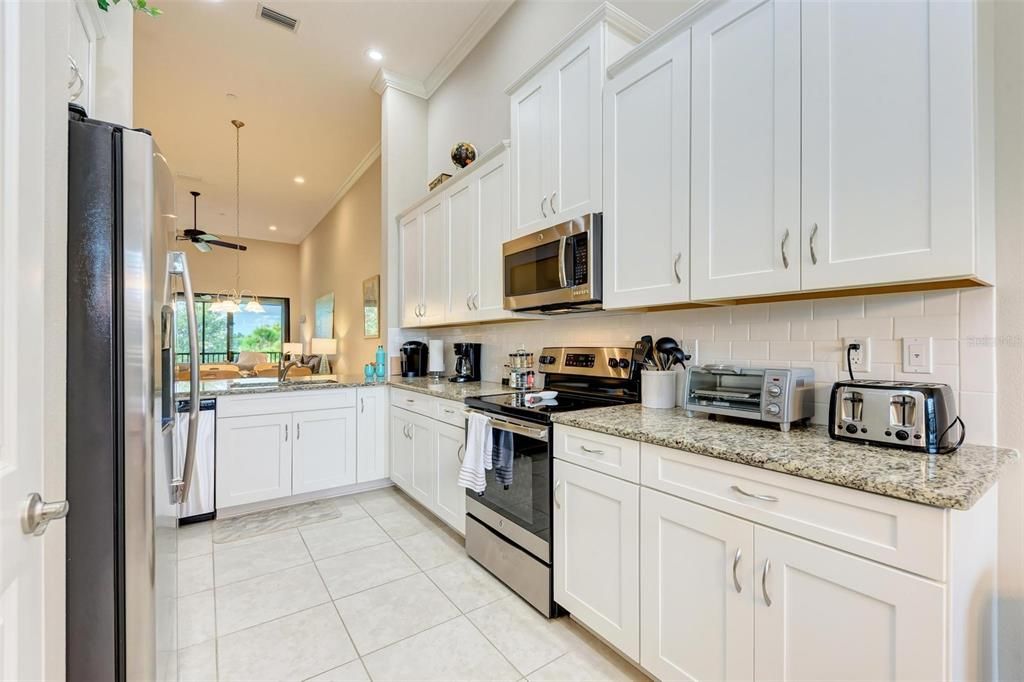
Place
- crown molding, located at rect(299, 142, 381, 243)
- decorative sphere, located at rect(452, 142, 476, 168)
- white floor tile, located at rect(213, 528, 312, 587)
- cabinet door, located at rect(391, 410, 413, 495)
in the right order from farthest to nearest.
Answer: crown molding, located at rect(299, 142, 381, 243) → decorative sphere, located at rect(452, 142, 476, 168) → cabinet door, located at rect(391, 410, 413, 495) → white floor tile, located at rect(213, 528, 312, 587)

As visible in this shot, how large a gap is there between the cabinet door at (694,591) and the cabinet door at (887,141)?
81 centimetres

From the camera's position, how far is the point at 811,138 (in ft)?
4.53

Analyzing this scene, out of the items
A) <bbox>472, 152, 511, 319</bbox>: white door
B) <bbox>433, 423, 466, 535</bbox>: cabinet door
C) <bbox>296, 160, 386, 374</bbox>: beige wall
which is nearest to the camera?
<bbox>433, 423, 466, 535</bbox>: cabinet door

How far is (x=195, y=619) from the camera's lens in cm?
197

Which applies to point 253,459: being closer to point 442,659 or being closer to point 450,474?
point 450,474

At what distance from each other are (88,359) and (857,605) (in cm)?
189

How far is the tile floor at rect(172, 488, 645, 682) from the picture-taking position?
1681 mm

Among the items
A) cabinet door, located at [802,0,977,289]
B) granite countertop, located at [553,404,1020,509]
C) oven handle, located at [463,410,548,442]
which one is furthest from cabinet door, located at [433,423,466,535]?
cabinet door, located at [802,0,977,289]

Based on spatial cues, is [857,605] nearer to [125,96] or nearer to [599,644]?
[599,644]

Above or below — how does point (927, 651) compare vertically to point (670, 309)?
below

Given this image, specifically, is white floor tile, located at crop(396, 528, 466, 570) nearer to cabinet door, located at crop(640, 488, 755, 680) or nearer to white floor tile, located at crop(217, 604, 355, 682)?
white floor tile, located at crop(217, 604, 355, 682)

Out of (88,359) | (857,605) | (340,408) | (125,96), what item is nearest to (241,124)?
(125,96)

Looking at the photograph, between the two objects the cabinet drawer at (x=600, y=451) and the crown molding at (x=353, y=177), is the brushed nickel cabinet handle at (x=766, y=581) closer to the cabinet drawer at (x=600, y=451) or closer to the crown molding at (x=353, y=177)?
the cabinet drawer at (x=600, y=451)

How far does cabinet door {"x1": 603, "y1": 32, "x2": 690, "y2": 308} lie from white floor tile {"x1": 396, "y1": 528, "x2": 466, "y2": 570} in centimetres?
163
